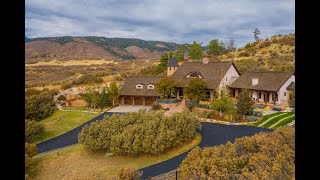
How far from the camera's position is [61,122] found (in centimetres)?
Result: 2333

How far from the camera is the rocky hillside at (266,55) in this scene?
4056cm

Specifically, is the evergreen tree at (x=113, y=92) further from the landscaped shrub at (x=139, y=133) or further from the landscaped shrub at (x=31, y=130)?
the landscaped shrub at (x=139, y=133)

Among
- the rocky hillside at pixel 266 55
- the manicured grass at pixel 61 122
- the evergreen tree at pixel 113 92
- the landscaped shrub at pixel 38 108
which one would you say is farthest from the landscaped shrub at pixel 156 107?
the rocky hillside at pixel 266 55

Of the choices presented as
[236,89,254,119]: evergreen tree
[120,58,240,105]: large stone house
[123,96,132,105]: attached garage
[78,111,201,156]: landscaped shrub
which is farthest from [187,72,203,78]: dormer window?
[78,111,201,156]: landscaped shrub

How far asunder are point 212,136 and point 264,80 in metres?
Result: 12.0

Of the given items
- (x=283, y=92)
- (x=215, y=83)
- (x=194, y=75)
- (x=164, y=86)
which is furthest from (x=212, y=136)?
(x=194, y=75)

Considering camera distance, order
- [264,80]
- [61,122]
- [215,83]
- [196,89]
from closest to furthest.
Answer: [61,122], [196,89], [264,80], [215,83]

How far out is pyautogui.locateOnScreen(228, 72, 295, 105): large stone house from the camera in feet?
82.7

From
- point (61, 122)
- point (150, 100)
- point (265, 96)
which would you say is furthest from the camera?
point (150, 100)

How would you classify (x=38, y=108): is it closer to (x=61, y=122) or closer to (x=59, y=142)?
(x=61, y=122)

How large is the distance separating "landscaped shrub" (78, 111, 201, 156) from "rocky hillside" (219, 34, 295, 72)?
23262 mm
